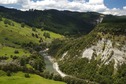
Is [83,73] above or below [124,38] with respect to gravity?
below

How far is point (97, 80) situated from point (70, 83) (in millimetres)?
26097

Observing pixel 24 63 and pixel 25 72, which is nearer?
pixel 25 72

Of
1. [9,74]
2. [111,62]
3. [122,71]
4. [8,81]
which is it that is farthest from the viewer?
[111,62]

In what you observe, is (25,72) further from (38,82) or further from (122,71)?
(122,71)

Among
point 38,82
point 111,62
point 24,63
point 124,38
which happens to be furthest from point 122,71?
point 24,63

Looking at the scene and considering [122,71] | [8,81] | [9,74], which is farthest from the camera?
[122,71]

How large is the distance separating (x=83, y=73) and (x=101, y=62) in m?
14.7

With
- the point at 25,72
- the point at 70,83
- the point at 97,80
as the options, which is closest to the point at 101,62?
the point at 97,80

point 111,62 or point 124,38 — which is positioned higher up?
point 124,38

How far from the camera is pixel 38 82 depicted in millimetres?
153125

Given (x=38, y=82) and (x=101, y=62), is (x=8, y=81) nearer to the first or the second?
(x=38, y=82)

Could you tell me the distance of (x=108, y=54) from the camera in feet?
651

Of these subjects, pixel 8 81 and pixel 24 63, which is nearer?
pixel 8 81

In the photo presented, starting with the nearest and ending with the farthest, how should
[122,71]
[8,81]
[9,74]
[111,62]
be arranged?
[8,81] → [9,74] → [122,71] → [111,62]
